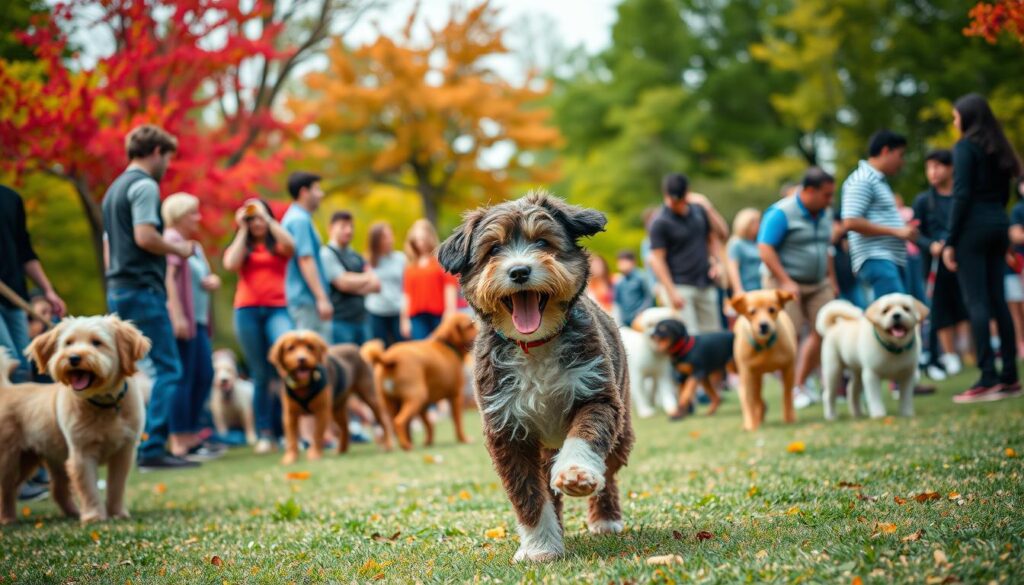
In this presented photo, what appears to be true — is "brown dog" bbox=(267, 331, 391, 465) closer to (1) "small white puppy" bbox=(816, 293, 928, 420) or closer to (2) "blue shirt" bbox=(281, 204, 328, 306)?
(2) "blue shirt" bbox=(281, 204, 328, 306)

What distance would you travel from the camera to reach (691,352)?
10.9 meters

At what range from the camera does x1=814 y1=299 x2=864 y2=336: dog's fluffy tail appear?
8891mm

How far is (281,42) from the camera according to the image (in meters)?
24.7

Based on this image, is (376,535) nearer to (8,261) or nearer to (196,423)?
(8,261)

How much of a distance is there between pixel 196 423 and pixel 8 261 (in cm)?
393

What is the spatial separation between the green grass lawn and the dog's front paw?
0.08 m

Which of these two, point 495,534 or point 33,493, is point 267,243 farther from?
point 495,534

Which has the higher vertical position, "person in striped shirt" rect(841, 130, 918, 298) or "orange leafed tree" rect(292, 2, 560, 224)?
"orange leafed tree" rect(292, 2, 560, 224)

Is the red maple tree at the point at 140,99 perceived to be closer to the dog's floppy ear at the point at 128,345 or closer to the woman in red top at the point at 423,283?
the woman in red top at the point at 423,283

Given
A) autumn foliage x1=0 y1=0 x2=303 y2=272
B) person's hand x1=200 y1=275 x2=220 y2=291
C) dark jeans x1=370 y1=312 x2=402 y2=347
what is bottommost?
dark jeans x1=370 y1=312 x2=402 y2=347

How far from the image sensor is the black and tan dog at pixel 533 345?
3.85 meters

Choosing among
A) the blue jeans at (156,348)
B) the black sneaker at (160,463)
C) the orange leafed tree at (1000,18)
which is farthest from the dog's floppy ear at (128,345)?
the orange leafed tree at (1000,18)

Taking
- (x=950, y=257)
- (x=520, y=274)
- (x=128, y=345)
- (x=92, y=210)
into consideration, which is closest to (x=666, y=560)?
(x=520, y=274)

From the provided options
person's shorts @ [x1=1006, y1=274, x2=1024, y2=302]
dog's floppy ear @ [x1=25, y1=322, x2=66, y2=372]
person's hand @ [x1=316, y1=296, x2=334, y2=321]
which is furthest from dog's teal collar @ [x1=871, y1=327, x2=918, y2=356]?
dog's floppy ear @ [x1=25, y1=322, x2=66, y2=372]
